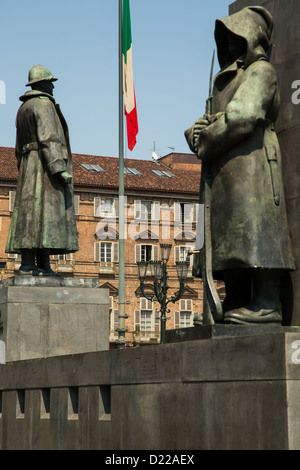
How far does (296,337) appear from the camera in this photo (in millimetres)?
6051

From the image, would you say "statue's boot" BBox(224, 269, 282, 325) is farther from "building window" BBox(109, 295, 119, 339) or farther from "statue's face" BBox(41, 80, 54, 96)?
"building window" BBox(109, 295, 119, 339)

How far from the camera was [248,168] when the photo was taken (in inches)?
292

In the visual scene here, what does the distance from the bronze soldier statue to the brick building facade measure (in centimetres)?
4992

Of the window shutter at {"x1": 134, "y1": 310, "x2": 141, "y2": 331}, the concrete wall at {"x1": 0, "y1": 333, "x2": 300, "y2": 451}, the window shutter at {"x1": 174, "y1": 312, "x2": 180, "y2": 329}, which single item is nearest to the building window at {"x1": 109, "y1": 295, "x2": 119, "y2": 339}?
the window shutter at {"x1": 134, "y1": 310, "x2": 141, "y2": 331}

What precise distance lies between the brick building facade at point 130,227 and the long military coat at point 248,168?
55.7m

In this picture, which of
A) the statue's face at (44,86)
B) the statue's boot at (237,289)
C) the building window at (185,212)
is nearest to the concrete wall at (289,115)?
the statue's boot at (237,289)

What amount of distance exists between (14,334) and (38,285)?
78 cm

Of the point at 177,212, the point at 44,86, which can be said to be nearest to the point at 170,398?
the point at 44,86

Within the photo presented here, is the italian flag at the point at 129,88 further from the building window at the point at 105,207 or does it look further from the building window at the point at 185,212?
the building window at the point at 185,212

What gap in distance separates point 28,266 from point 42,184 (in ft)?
3.81

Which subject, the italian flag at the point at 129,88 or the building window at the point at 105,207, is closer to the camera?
the italian flag at the point at 129,88

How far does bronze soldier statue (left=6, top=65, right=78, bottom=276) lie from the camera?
12.8 m

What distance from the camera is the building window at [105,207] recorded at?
6550 cm
